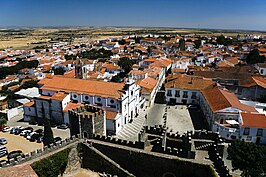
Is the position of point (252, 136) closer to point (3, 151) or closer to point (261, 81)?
point (261, 81)

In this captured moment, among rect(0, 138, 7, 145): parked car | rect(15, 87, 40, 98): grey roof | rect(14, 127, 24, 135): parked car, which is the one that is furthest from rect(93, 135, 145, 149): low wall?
rect(15, 87, 40, 98): grey roof

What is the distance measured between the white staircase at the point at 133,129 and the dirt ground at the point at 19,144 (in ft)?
37.9

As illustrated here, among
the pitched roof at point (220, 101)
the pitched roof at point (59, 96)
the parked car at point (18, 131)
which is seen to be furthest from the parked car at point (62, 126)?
the pitched roof at point (220, 101)

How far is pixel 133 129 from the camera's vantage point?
37688 millimetres

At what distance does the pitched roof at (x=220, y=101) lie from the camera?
34406 mm

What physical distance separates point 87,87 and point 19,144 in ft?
44.1

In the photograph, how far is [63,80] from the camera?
140 ft

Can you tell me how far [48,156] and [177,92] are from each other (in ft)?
101

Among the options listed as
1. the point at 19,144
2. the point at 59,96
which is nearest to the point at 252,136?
the point at 59,96

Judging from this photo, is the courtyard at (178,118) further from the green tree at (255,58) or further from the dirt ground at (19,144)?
the green tree at (255,58)

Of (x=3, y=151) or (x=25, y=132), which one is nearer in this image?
(x=3, y=151)

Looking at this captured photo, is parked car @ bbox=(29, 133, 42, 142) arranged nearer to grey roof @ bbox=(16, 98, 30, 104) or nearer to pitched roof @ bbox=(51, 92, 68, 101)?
pitched roof @ bbox=(51, 92, 68, 101)

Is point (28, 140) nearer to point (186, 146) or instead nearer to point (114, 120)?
point (114, 120)

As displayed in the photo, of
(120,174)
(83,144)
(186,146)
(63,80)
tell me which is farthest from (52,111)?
(186,146)
